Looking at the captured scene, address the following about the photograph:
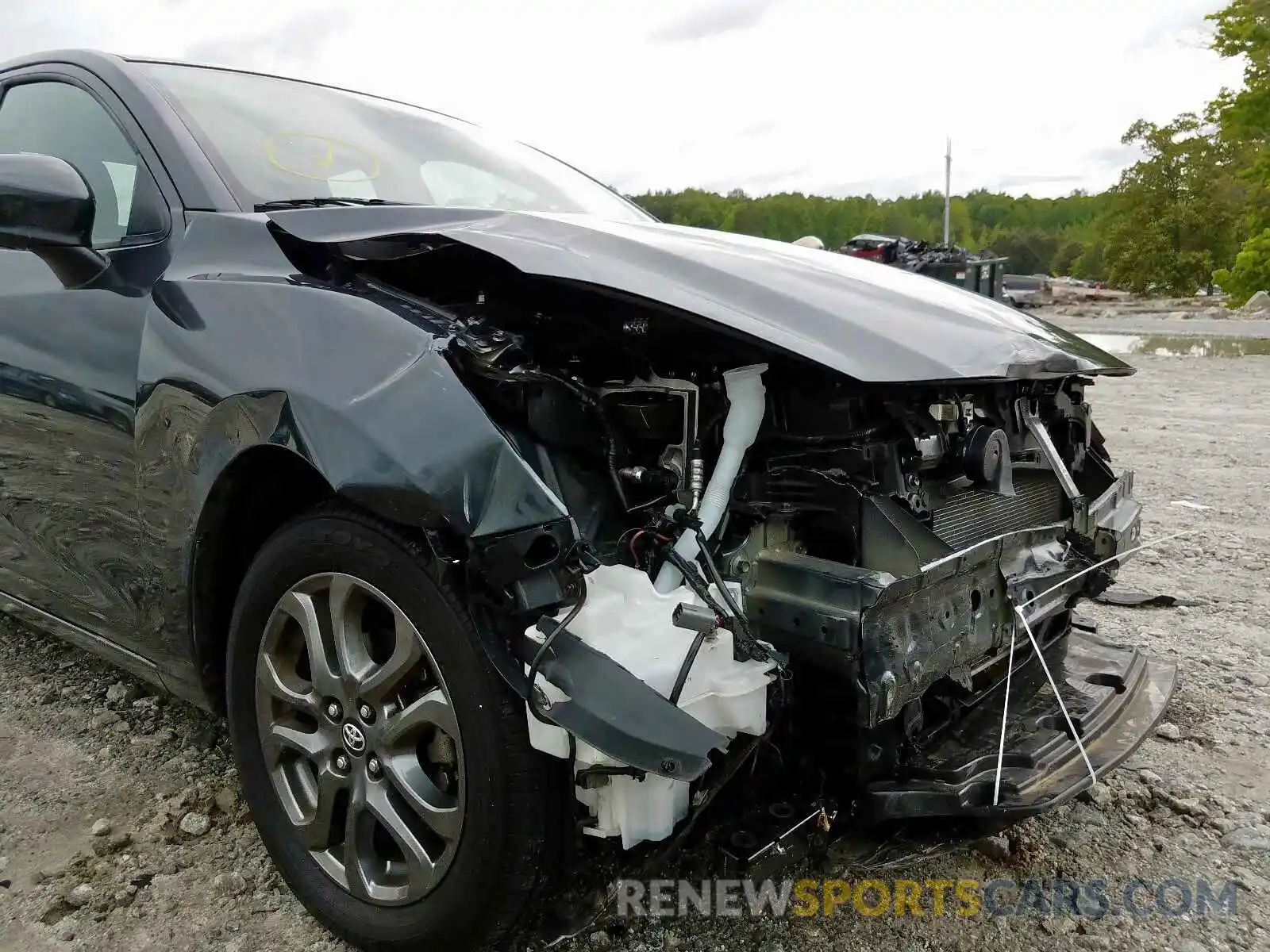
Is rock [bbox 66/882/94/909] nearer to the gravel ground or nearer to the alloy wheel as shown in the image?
the gravel ground

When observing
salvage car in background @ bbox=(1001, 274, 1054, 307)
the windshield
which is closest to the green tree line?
the windshield

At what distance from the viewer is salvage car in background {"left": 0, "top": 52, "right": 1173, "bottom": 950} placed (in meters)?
1.50

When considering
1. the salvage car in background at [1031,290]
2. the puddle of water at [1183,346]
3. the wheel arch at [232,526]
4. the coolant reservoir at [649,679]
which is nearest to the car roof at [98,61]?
the wheel arch at [232,526]

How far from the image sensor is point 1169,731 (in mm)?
2656

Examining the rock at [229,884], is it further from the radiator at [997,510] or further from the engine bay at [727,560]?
the radiator at [997,510]

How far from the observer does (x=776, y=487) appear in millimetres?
1757

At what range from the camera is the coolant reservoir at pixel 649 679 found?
1466 mm

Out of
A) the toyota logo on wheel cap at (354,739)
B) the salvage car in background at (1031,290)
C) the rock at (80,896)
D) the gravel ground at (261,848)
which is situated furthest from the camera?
the salvage car in background at (1031,290)

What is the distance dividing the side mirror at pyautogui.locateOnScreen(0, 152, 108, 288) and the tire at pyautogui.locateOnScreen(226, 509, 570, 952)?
33.2 inches

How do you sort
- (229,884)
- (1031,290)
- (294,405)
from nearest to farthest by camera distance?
(294,405) < (229,884) < (1031,290)

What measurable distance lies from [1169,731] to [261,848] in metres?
2.40

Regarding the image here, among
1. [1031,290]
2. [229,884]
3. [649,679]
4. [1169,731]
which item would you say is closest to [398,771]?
[649,679]

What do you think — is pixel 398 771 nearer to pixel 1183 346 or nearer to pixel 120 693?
pixel 120 693

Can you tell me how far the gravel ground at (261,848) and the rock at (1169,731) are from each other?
0.05 feet
